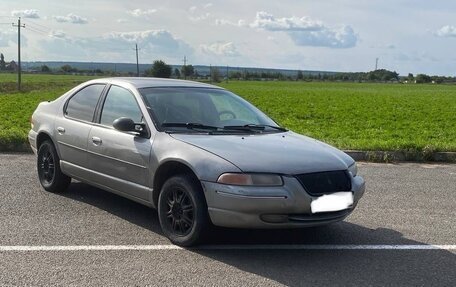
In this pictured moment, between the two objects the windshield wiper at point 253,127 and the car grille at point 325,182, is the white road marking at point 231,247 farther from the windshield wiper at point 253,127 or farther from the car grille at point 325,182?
the windshield wiper at point 253,127

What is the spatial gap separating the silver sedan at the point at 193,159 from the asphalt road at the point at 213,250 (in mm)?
324

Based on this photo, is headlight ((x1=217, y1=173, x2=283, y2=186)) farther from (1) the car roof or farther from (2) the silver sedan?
(1) the car roof

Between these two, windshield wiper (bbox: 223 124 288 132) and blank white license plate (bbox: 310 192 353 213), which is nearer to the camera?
blank white license plate (bbox: 310 192 353 213)

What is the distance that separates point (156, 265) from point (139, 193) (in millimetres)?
1072

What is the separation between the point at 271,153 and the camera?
15.0ft

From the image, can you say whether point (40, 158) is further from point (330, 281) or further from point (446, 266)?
point (446, 266)

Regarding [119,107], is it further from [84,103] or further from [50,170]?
[50,170]

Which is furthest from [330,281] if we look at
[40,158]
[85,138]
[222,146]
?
[40,158]

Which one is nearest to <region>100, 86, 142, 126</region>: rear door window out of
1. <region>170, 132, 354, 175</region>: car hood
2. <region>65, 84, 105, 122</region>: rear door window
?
<region>65, 84, 105, 122</region>: rear door window

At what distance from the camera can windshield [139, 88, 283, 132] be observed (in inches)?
208

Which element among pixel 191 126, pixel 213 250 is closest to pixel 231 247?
pixel 213 250

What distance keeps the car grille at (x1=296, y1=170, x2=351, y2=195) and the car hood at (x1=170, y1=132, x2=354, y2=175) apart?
0.04m

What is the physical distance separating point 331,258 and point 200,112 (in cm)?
199

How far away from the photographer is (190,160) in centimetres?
459
